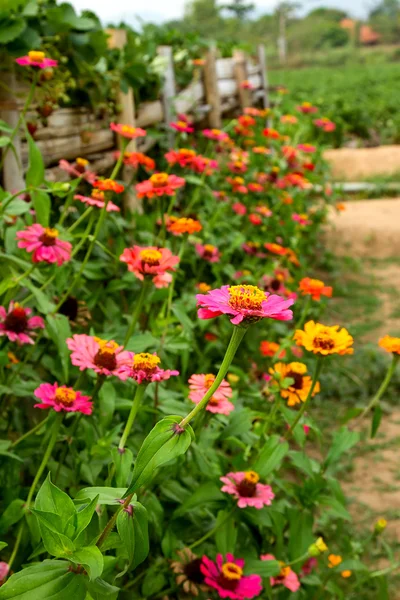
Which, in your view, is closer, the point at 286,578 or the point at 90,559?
the point at 90,559

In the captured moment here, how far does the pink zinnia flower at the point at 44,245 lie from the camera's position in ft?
4.76

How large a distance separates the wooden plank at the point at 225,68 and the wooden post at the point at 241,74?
42 mm

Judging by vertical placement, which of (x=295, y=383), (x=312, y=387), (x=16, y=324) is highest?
(x=16, y=324)

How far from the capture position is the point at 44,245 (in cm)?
A: 148

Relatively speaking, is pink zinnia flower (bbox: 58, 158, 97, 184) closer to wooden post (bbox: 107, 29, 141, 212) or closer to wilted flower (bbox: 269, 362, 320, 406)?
wilted flower (bbox: 269, 362, 320, 406)

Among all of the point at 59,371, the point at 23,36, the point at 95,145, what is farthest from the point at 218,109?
the point at 59,371

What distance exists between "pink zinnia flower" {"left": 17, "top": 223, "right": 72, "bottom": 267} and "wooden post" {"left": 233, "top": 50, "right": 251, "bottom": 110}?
458cm

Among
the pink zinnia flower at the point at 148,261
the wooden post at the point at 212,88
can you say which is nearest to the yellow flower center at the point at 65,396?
A: the pink zinnia flower at the point at 148,261

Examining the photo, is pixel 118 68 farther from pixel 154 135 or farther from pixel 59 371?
pixel 59 371

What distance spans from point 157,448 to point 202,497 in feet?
2.21

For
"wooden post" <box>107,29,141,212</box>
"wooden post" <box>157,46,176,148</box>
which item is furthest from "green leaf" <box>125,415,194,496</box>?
"wooden post" <box>157,46,176,148</box>

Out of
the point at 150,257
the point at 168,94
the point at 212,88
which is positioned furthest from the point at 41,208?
the point at 212,88

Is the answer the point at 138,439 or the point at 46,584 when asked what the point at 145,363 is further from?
the point at 138,439

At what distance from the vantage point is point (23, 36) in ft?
6.96
